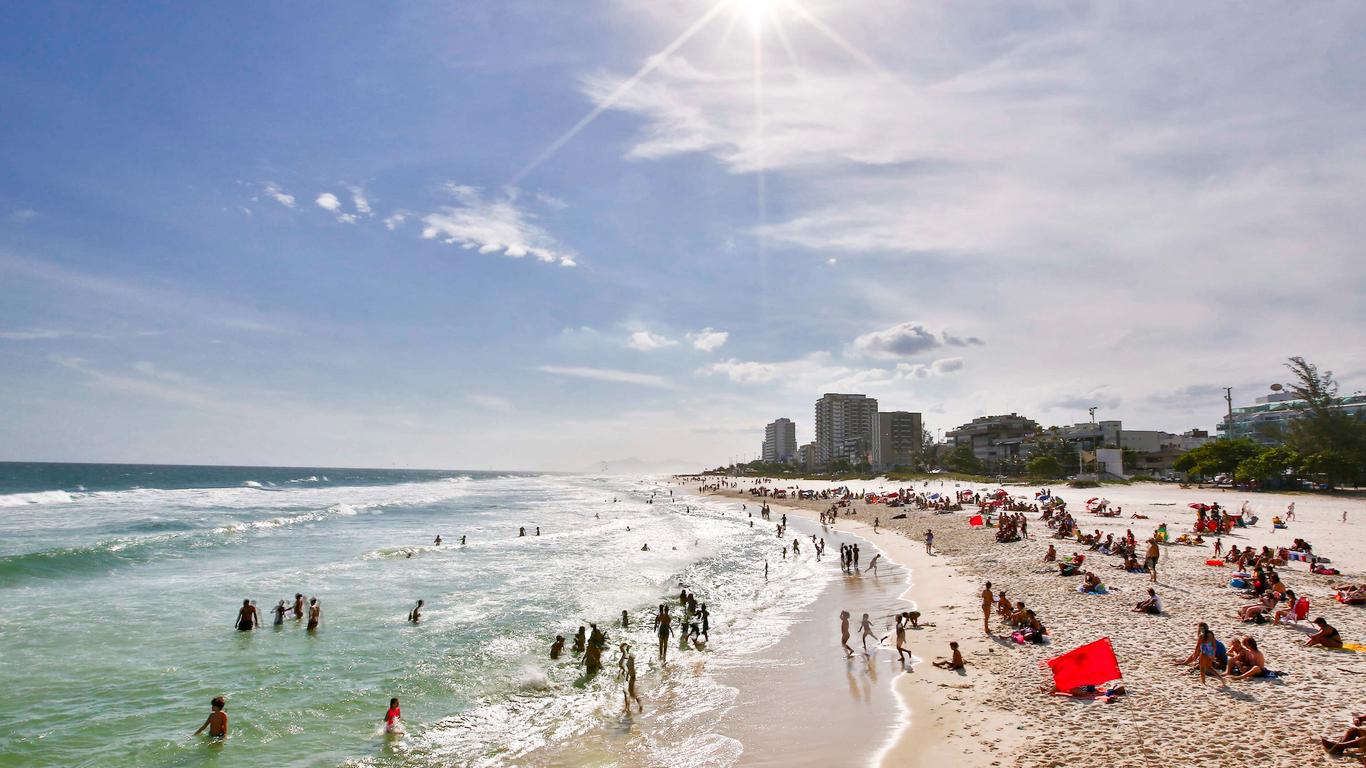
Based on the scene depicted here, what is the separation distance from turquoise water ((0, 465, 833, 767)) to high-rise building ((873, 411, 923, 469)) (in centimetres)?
14636

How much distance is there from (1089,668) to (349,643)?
17.9 m

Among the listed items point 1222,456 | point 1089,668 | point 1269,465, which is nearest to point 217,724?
point 1089,668

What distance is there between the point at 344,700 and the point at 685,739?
7.63m

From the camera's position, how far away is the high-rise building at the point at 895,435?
595 feet

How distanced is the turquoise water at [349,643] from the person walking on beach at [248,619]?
0.60 m

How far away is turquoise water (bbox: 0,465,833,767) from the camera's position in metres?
12.1

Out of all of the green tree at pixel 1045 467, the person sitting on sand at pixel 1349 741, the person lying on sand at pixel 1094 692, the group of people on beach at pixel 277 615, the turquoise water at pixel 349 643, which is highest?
the green tree at pixel 1045 467

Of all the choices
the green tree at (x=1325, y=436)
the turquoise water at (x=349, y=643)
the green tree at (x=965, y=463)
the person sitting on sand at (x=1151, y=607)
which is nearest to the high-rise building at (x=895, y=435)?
the green tree at (x=965, y=463)

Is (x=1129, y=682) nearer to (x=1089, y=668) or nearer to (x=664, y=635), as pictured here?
(x=1089, y=668)

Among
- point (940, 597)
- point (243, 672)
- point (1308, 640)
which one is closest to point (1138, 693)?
point (1308, 640)

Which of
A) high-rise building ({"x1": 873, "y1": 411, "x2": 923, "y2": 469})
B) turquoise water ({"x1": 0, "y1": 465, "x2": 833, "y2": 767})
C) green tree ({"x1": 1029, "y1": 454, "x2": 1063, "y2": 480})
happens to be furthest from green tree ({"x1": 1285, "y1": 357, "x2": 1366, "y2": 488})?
high-rise building ({"x1": 873, "y1": 411, "x2": 923, "y2": 469})

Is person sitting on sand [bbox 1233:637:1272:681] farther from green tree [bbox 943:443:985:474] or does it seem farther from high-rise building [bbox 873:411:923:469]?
high-rise building [bbox 873:411:923:469]

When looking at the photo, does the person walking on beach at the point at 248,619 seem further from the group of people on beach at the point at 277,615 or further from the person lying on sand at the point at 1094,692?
the person lying on sand at the point at 1094,692

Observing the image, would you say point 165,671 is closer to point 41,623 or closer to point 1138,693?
point 41,623
